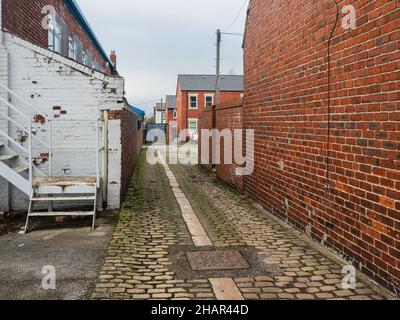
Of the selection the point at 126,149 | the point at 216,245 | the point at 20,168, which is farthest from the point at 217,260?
the point at 126,149

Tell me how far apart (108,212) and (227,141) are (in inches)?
212

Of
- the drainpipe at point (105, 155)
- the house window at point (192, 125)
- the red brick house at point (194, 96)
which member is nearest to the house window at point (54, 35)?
the drainpipe at point (105, 155)

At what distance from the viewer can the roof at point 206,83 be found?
51050mm

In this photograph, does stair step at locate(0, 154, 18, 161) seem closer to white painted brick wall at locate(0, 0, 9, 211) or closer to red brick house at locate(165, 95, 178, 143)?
white painted brick wall at locate(0, 0, 9, 211)

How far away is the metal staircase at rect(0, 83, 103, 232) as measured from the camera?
6.84 metres

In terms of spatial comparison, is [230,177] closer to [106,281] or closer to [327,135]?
[327,135]

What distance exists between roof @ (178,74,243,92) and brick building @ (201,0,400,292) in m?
42.7

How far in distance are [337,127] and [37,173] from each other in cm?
562

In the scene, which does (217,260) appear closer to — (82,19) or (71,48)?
(71,48)

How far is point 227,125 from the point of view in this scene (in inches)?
492

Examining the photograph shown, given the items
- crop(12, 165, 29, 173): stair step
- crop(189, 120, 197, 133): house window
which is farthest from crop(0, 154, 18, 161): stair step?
crop(189, 120, 197, 133): house window
